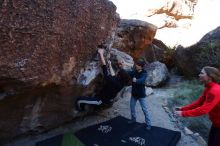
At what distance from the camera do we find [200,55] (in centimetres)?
1061

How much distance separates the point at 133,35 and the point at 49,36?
5.09 m

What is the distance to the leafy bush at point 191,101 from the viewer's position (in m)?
7.62

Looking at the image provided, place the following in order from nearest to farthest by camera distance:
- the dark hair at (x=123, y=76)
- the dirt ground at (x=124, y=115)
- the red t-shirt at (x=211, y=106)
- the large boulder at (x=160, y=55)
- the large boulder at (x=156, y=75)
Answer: the red t-shirt at (x=211, y=106) → the dirt ground at (x=124, y=115) → the dark hair at (x=123, y=76) → the large boulder at (x=156, y=75) → the large boulder at (x=160, y=55)

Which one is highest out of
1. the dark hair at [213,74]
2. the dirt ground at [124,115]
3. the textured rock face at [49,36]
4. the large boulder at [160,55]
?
the textured rock face at [49,36]

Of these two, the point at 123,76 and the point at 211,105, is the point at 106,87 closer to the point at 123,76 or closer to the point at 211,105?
the point at 123,76

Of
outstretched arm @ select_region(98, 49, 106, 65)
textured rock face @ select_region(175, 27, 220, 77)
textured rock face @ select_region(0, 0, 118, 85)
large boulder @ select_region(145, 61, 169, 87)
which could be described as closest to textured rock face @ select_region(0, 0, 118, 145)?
textured rock face @ select_region(0, 0, 118, 85)

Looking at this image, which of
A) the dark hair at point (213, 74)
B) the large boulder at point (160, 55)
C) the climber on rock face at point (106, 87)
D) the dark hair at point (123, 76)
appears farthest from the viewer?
the large boulder at point (160, 55)

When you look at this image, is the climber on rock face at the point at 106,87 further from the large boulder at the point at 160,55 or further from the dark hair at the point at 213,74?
the large boulder at the point at 160,55

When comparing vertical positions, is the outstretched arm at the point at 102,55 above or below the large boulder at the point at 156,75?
above

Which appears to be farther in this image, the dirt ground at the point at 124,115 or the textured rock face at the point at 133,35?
the textured rock face at the point at 133,35

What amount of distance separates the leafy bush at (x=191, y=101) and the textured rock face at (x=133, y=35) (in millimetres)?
1742

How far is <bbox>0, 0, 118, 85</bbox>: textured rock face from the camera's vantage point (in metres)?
5.12

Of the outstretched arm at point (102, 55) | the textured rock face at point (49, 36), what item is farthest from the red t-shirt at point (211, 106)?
the textured rock face at point (49, 36)

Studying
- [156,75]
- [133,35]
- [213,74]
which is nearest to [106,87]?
[213,74]
